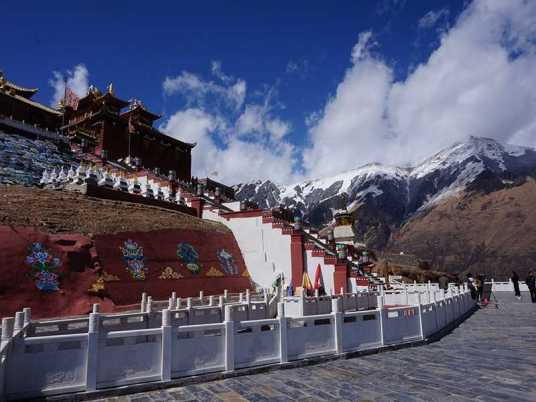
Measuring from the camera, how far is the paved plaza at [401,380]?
5957 mm

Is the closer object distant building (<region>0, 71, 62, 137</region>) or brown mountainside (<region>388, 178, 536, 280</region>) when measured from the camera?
distant building (<region>0, 71, 62, 137</region>)

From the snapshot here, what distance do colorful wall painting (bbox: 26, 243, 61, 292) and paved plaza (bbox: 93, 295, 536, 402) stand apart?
9.03 metres

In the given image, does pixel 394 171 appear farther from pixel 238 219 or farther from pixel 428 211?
pixel 238 219

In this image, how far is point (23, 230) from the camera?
1433 centimetres

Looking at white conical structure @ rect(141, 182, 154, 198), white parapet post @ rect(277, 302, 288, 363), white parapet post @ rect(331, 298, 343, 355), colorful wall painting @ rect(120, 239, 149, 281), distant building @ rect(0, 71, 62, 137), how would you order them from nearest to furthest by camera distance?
1. white parapet post @ rect(277, 302, 288, 363)
2. white parapet post @ rect(331, 298, 343, 355)
3. colorful wall painting @ rect(120, 239, 149, 281)
4. white conical structure @ rect(141, 182, 154, 198)
5. distant building @ rect(0, 71, 62, 137)

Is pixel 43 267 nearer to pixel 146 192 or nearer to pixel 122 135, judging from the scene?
pixel 146 192

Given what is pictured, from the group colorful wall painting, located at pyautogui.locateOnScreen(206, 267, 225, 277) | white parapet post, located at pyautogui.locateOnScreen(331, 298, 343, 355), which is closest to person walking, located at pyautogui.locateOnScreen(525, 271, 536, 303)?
colorful wall painting, located at pyautogui.locateOnScreen(206, 267, 225, 277)

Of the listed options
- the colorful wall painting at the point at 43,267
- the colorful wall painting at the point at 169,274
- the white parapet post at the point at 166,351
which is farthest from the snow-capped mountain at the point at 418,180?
the white parapet post at the point at 166,351

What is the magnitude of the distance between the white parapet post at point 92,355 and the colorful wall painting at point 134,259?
1065 centimetres

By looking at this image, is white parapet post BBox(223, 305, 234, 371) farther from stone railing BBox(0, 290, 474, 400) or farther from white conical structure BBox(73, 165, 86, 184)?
white conical structure BBox(73, 165, 86, 184)

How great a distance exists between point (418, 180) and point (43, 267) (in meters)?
118

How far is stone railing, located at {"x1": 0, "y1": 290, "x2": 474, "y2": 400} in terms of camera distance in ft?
18.6

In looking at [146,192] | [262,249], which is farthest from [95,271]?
[262,249]

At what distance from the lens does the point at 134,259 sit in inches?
669
